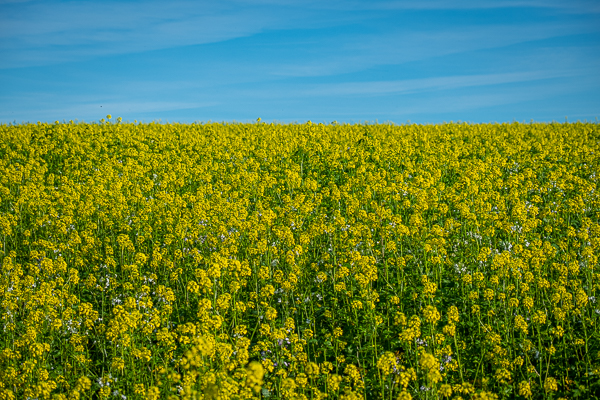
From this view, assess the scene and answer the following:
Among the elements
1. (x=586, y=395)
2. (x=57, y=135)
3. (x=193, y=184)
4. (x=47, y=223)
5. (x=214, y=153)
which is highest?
(x=57, y=135)

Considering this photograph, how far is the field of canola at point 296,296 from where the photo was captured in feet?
18.3

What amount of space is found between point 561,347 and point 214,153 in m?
13.8

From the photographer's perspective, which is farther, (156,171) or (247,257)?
(156,171)

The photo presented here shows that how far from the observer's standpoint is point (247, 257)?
338 inches

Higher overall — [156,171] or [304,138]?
[304,138]

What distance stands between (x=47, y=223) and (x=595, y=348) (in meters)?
10.5

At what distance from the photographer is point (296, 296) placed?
25.7 feet

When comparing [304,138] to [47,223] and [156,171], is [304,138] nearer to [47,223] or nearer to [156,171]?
[156,171]

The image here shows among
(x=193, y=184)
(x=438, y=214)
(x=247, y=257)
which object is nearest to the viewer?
(x=247, y=257)

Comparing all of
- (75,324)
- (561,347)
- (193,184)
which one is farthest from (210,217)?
(561,347)

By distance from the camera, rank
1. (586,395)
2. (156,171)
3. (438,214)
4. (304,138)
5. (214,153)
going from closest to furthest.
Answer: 1. (586,395)
2. (438,214)
3. (156,171)
4. (214,153)
5. (304,138)

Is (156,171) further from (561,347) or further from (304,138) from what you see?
(561,347)

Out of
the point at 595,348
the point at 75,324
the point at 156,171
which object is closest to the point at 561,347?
the point at 595,348

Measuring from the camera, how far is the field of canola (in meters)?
5.58
